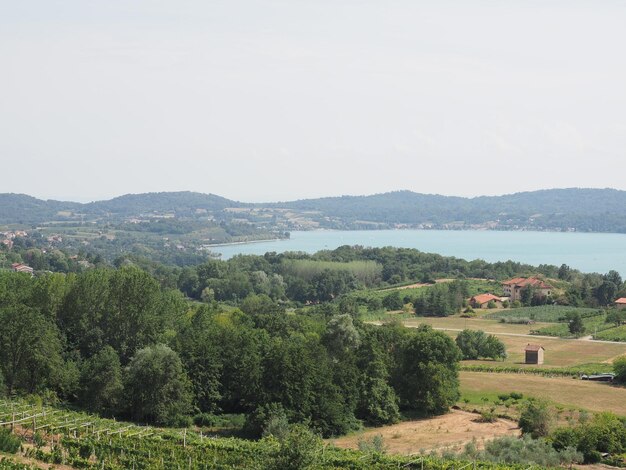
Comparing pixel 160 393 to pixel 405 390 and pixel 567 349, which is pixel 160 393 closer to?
pixel 405 390

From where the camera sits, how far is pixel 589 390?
4188 cm

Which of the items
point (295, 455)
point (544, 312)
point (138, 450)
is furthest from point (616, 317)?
point (295, 455)

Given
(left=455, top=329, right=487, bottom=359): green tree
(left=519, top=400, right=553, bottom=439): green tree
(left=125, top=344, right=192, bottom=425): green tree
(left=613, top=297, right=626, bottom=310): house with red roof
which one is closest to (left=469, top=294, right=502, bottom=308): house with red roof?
(left=613, top=297, right=626, bottom=310): house with red roof

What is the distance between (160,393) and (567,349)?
103ft

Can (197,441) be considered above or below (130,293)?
below

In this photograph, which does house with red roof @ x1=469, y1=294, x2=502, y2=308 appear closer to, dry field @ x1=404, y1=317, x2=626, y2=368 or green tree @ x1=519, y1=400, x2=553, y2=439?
dry field @ x1=404, y1=317, x2=626, y2=368

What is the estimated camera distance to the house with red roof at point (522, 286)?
8250cm

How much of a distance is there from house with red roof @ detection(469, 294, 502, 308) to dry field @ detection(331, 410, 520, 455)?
4452cm

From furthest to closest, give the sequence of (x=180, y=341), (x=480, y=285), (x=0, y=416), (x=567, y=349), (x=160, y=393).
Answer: (x=480, y=285), (x=567, y=349), (x=180, y=341), (x=160, y=393), (x=0, y=416)

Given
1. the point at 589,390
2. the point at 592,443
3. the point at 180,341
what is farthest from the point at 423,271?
the point at 592,443

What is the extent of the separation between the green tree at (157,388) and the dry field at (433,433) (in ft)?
20.5

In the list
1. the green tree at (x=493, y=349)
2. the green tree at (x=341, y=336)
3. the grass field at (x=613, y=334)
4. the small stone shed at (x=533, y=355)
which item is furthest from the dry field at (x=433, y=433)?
the grass field at (x=613, y=334)

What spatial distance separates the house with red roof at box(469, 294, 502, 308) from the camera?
265 feet

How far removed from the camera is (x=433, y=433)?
1324 inches
